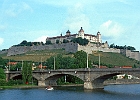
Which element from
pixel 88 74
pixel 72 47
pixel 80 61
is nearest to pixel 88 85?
pixel 88 74

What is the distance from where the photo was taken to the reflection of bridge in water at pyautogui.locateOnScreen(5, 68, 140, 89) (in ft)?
214

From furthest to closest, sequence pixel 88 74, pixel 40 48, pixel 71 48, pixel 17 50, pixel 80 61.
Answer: pixel 17 50 < pixel 40 48 < pixel 71 48 < pixel 80 61 < pixel 88 74

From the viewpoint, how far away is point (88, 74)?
234ft

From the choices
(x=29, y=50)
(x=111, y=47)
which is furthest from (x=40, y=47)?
(x=111, y=47)

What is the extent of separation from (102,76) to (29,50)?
11589 centimetres

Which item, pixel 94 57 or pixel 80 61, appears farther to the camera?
pixel 94 57

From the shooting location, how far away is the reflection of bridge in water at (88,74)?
214 ft

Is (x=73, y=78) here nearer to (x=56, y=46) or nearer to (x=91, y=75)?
(x=91, y=75)

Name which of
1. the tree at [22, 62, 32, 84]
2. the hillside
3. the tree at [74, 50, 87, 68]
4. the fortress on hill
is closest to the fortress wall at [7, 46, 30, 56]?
the fortress on hill

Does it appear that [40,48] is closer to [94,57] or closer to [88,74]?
[94,57]

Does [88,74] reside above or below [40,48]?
below

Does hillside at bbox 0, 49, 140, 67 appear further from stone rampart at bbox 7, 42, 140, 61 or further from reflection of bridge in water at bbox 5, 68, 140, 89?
reflection of bridge in water at bbox 5, 68, 140, 89

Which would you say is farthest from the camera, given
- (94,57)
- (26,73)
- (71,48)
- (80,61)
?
(71,48)

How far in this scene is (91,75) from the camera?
2793 inches
